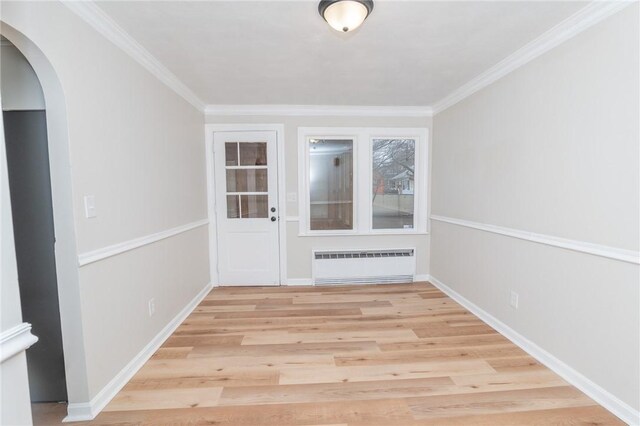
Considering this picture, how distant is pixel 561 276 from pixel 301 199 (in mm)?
2739

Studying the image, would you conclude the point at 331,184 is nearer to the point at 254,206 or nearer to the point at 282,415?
the point at 254,206

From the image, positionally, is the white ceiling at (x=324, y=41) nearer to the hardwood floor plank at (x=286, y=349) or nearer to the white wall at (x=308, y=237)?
the white wall at (x=308, y=237)

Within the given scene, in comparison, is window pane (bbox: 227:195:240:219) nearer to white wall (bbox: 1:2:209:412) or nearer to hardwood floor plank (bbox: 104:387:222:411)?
white wall (bbox: 1:2:209:412)

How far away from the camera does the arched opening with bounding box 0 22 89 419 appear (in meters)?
1.55

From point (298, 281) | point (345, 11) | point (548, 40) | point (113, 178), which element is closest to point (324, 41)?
point (345, 11)

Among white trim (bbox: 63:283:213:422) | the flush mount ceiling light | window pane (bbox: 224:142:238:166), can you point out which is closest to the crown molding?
window pane (bbox: 224:142:238:166)

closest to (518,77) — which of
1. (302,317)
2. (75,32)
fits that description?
(302,317)

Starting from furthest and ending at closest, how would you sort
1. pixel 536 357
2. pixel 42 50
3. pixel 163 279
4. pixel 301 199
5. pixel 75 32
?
pixel 301 199
pixel 163 279
pixel 536 357
pixel 75 32
pixel 42 50

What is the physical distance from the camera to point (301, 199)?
12.7 ft

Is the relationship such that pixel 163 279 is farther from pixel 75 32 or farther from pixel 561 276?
pixel 561 276

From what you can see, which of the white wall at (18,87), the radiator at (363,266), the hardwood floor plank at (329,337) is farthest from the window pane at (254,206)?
the white wall at (18,87)

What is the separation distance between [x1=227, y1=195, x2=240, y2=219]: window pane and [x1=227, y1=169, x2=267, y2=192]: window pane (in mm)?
105

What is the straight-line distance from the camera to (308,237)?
12.9 feet

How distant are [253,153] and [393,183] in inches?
75.5
